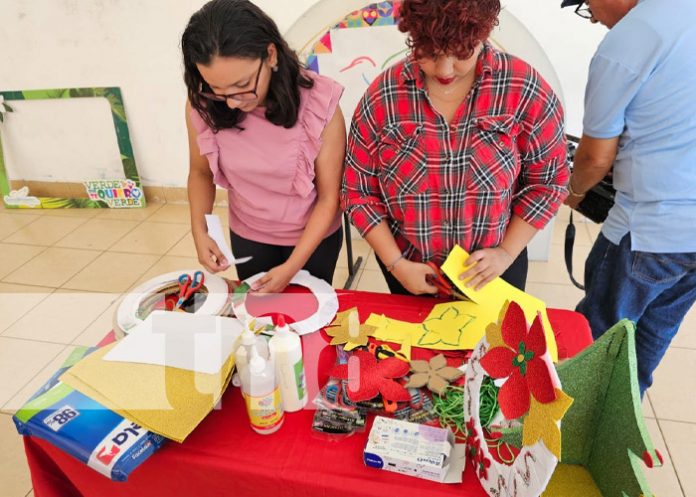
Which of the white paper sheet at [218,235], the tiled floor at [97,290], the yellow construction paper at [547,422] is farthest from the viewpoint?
the tiled floor at [97,290]

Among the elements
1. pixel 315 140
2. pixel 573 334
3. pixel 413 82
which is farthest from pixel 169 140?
pixel 573 334

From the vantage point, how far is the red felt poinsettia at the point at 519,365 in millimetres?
714

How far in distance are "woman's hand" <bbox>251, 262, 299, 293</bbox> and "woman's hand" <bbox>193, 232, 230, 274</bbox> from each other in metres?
0.15

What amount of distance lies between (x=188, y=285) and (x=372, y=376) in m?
0.58

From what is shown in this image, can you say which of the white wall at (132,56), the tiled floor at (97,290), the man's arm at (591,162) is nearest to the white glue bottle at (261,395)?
the man's arm at (591,162)

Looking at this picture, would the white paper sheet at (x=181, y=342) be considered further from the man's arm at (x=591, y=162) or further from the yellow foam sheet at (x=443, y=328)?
the man's arm at (x=591, y=162)

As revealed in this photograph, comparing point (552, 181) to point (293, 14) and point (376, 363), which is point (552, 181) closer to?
point (376, 363)

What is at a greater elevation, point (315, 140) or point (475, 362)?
point (315, 140)

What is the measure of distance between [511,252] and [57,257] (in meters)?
3.03

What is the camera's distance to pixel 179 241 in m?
3.34

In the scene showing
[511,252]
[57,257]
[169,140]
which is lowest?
[57,257]

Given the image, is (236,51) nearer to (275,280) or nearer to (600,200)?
(275,280)

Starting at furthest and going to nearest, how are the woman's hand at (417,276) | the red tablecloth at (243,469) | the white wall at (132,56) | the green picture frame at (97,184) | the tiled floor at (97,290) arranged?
the green picture frame at (97,184) < the white wall at (132,56) < the tiled floor at (97,290) < the woman's hand at (417,276) < the red tablecloth at (243,469)

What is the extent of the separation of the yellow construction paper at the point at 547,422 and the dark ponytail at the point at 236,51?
975 mm
